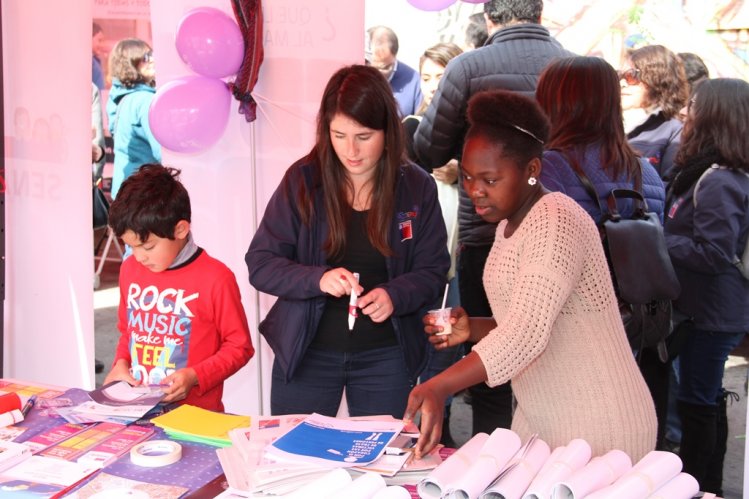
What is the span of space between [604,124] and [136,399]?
1.55 meters

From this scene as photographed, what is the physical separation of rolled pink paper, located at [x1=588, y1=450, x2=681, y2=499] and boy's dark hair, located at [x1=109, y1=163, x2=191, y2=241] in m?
1.35

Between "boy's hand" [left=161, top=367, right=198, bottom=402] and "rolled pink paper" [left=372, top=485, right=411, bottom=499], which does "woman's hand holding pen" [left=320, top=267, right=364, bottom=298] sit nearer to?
"boy's hand" [left=161, top=367, right=198, bottom=402]

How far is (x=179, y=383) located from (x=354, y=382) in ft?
1.65

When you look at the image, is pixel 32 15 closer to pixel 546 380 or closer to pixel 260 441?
pixel 260 441

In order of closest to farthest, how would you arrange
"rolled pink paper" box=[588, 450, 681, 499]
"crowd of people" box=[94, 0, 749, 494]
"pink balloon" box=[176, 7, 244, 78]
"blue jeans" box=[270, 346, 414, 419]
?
"rolled pink paper" box=[588, 450, 681, 499]
"crowd of people" box=[94, 0, 749, 494]
"blue jeans" box=[270, 346, 414, 419]
"pink balloon" box=[176, 7, 244, 78]

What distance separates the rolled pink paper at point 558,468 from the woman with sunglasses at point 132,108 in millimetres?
3506

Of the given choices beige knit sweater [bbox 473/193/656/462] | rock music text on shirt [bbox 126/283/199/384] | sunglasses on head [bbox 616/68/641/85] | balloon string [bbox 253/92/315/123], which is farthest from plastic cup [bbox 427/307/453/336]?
sunglasses on head [bbox 616/68/641/85]

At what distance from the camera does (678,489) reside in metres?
1.46

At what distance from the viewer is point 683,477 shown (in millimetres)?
1505

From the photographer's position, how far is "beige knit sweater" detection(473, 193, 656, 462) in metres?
1.63

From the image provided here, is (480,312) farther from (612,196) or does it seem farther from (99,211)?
(99,211)

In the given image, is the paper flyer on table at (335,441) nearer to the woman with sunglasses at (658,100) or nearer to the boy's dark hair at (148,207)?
the boy's dark hair at (148,207)

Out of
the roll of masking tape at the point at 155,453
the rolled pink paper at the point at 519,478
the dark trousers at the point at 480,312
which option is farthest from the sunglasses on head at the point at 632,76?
the roll of masking tape at the point at 155,453

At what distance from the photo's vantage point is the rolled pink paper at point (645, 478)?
4.63 ft
